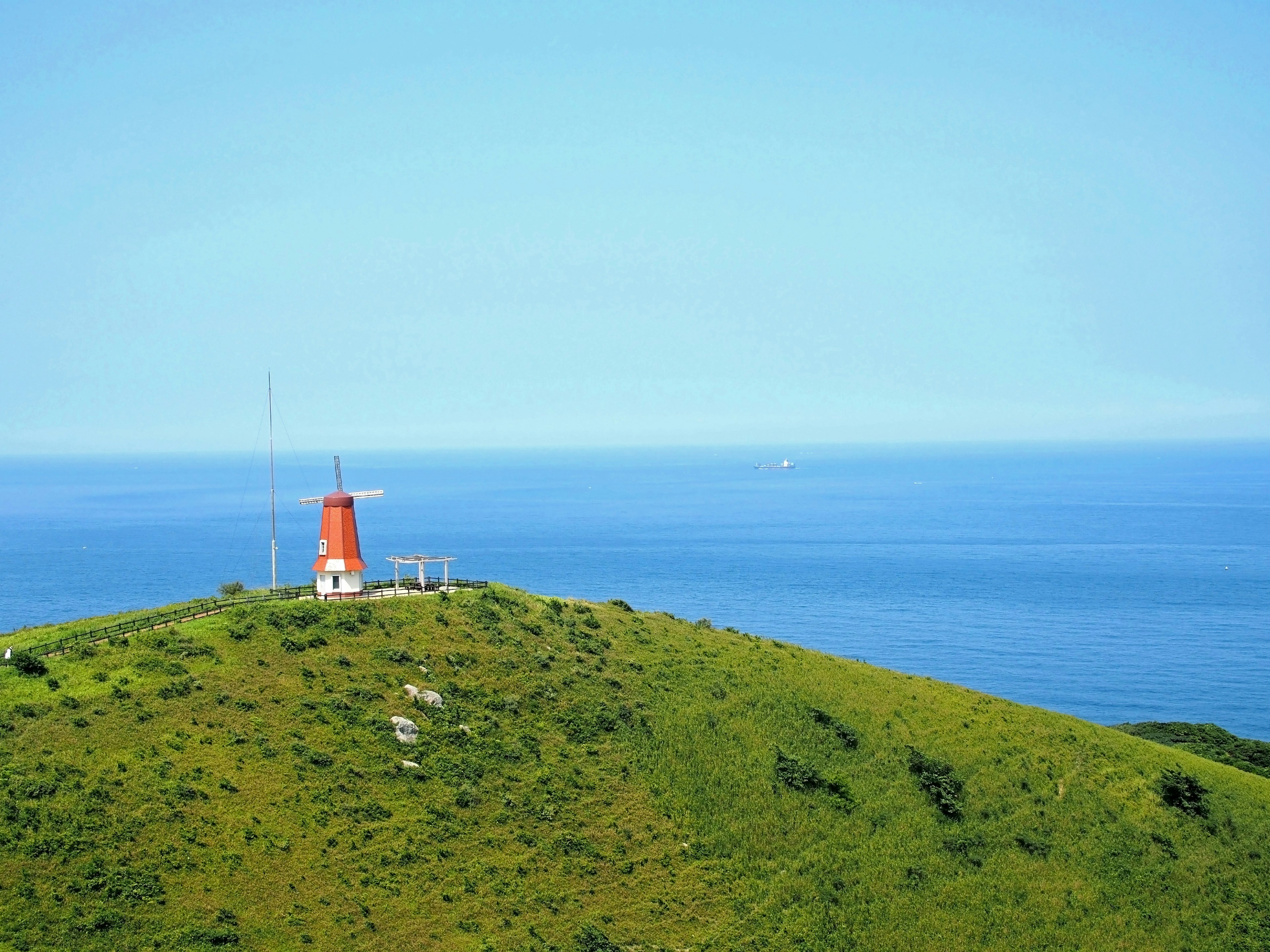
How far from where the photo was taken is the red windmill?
65.4 meters

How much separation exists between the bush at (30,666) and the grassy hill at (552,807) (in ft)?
2.77

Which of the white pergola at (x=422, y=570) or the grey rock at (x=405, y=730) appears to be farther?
the white pergola at (x=422, y=570)

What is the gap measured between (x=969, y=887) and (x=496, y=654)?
89.2 feet

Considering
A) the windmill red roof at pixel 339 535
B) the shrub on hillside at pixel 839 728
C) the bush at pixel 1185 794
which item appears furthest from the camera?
the windmill red roof at pixel 339 535

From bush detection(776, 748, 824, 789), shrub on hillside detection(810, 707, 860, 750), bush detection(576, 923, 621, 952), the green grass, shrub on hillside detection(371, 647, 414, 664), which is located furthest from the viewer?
the green grass

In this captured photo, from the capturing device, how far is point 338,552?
6594cm

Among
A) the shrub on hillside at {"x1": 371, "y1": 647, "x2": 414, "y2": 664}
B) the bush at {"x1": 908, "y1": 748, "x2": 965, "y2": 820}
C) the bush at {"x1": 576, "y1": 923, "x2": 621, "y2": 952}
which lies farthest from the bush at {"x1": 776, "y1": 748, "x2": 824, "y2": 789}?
the shrub on hillside at {"x1": 371, "y1": 647, "x2": 414, "y2": 664}

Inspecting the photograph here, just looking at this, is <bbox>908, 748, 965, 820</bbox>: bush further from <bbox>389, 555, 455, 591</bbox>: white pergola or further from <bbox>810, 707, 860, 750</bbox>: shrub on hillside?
<bbox>389, 555, 455, 591</bbox>: white pergola

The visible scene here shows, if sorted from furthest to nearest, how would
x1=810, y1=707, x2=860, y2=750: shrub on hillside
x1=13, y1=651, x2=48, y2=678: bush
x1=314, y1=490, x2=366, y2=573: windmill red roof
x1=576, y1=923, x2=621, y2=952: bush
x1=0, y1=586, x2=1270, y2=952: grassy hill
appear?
x1=314, y1=490, x2=366, y2=573: windmill red roof → x1=810, y1=707, x2=860, y2=750: shrub on hillside → x1=13, y1=651, x2=48, y2=678: bush → x1=576, y1=923, x2=621, y2=952: bush → x1=0, y1=586, x2=1270, y2=952: grassy hill

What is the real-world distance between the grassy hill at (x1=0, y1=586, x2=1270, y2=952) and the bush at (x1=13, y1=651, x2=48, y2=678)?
844 millimetres

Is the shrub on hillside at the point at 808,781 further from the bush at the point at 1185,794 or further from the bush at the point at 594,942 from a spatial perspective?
the bush at the point at 1185,794

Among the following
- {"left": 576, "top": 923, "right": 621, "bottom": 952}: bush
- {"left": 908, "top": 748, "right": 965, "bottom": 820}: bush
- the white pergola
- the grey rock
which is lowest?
{"left": 576, "top": 923, "right": 621, "bottom": 952}: bush

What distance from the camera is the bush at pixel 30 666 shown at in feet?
166

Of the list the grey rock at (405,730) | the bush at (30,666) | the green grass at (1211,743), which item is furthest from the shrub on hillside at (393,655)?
the green grass at (1211,743)
